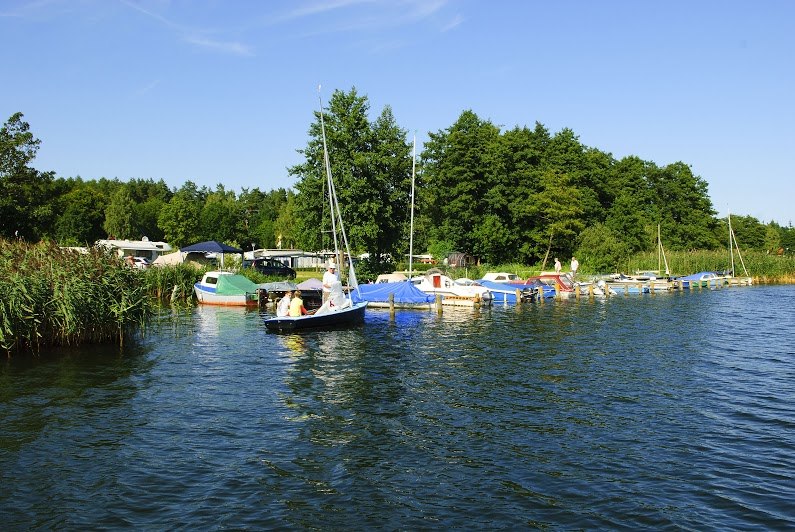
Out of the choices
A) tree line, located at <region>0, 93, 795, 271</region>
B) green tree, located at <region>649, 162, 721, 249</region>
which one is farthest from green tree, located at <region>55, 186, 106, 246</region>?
green tree, located at <region>649, 162, 721, 249</region>

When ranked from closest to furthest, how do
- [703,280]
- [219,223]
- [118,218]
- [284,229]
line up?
1. [703,280]
2. [118,218]
3. [219,223]
4. [284,229]

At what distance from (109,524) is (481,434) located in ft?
28.9

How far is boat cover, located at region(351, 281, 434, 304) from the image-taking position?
4844 cm

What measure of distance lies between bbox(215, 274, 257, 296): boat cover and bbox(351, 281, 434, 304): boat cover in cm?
907

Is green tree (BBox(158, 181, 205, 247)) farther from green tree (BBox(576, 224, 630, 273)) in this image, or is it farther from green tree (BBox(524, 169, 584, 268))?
green tree (BBox(576, 224, 630, 273))

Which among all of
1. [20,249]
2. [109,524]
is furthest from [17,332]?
[109,524]

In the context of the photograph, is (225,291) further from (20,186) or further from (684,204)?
(684,204)

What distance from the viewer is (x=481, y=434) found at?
16.2 meters

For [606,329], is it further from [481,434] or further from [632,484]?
[632,484]

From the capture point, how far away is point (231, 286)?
49.7 metres

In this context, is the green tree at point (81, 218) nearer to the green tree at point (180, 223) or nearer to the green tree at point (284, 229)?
the green tree at point (180, 223)

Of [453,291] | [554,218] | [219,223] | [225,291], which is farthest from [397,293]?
[219,223]

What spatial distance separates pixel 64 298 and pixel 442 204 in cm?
6384

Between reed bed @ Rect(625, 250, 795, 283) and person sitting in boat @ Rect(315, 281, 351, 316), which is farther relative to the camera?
reed bed @ Rect(625, 250, 795, 283)
